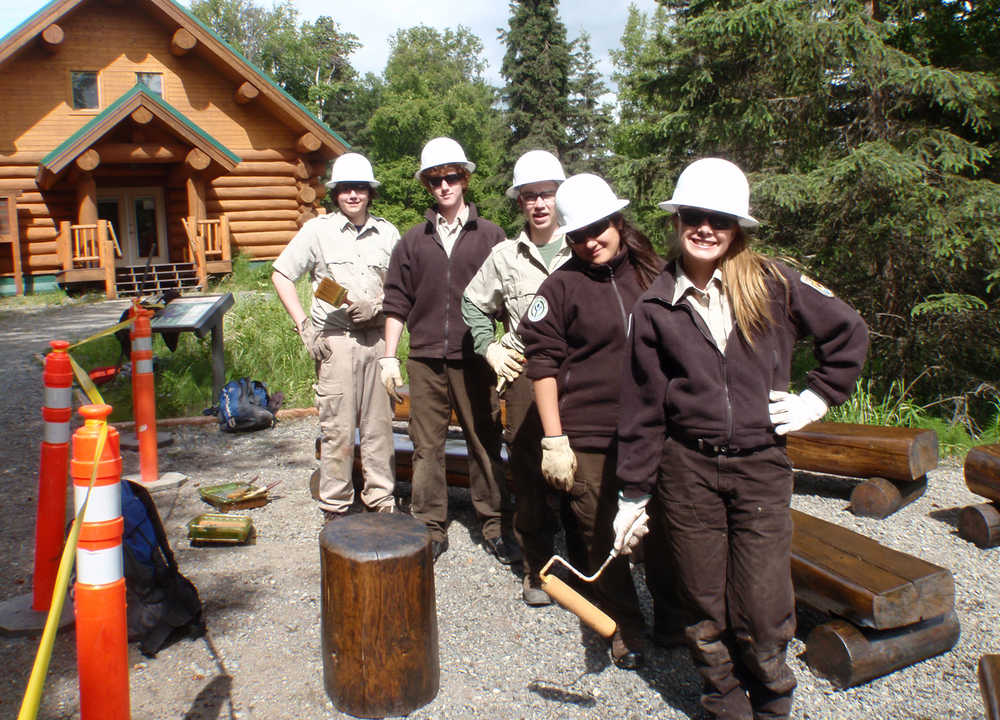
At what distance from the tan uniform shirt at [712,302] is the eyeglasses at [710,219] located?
161 millimetres

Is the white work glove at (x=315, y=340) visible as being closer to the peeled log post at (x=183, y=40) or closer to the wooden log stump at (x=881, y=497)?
the wooden log stump at (x=881, y=497)

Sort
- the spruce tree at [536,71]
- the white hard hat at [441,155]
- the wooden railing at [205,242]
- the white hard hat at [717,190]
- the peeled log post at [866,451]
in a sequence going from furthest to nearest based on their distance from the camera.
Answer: the spruce tree at [536,71] → the wooden railing at [205,242] → the peeled log post at [866,451] → the white hard hat at [441,155] → the white hard hat at [717,190]

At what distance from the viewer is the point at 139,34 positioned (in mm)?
19297

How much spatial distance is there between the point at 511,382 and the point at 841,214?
5.48 m

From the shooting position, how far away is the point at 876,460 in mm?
5289

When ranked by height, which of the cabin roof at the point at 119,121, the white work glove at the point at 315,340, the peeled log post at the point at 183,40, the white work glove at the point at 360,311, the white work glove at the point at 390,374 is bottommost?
the white work glove at the point at 390,374

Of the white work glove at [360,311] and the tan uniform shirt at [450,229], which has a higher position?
the tan uniform shirt at [450,229]

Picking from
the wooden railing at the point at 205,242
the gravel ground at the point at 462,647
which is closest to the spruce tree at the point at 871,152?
the gravel ground at the point at 462,647

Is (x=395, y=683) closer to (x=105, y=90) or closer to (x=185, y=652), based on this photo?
(x=185, y=652)

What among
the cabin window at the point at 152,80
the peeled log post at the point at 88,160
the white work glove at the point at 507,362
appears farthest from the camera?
the cabin window at the point at 152,80

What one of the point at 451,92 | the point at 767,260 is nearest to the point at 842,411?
the point at 767,260

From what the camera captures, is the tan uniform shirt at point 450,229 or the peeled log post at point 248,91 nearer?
the tan uniform shirt at point 450,229

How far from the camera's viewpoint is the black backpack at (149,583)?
11.6 feet

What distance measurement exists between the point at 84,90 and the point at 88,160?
355 centimetres
